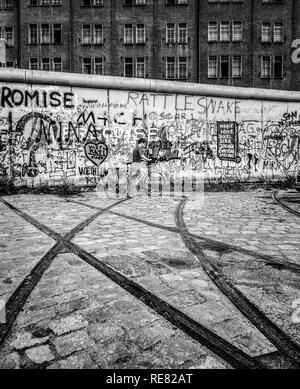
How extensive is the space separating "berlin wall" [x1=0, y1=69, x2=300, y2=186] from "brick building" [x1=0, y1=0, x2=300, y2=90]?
2683cm

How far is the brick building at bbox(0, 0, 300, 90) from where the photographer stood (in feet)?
127

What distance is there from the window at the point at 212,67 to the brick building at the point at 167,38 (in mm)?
107

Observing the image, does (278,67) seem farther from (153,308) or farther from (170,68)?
(153,308)

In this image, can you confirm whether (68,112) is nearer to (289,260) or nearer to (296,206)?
(296,206)

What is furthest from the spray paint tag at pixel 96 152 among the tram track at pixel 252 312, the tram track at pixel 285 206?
the tram track at pixel 252 312

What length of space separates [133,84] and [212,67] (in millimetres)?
29701

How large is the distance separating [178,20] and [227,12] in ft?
18.4

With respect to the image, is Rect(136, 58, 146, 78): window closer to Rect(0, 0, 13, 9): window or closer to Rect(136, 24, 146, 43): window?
Rect(136, 24, 146, 43): window

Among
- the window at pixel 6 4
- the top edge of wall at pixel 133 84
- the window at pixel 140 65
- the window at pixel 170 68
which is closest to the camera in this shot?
the top edge of wall at pixel 133 84

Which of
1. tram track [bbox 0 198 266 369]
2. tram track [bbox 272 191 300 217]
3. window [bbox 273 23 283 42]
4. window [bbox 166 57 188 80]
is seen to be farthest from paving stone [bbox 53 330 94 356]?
window [bbox 273 23 283 42]

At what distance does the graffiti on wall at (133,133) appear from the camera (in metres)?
11.8

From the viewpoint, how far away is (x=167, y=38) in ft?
128

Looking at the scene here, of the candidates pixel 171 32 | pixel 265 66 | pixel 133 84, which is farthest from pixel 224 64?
pixel 133 84

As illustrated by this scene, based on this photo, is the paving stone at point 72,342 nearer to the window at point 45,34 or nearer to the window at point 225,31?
the window at point 225,31
